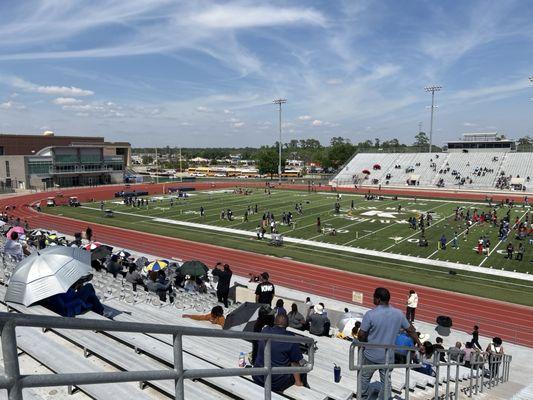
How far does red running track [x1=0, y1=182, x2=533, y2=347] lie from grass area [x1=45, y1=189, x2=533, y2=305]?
51.4 inches

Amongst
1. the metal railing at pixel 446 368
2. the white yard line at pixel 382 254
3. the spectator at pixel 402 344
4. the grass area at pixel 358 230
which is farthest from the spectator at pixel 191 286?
the white yard line at pixel 382 254

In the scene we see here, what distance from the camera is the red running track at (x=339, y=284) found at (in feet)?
60.0

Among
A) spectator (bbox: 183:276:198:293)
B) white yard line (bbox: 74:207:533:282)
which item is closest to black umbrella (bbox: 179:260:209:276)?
spectator (bbox: 183:276:198:293)

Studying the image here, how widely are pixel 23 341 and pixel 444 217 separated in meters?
44.7

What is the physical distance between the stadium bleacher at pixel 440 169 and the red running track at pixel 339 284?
5583 cm

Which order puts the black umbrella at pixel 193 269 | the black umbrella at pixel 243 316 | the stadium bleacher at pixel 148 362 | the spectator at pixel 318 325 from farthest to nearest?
1. the black umbrella at pixel 193 269
2. the spectator at pixel 318 325
3. the black umbrella at pixel 243 316
4. the stadium bleacher at pixel 148 362

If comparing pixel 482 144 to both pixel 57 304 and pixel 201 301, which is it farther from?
pixel 57 304

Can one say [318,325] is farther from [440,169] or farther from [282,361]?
[440,169]

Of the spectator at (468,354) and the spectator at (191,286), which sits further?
the spectator at (191,286)

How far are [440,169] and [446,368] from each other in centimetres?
8026

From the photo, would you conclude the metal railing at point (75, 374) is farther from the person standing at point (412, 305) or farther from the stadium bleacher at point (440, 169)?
the stadium bleacher at point (440, 169)

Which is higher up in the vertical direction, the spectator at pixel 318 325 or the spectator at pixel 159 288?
the spectator at pixel 159 288

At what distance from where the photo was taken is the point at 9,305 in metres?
6.56

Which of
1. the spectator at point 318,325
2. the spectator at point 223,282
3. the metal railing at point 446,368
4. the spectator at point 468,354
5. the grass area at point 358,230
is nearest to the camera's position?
the metal railing at point 446,368
